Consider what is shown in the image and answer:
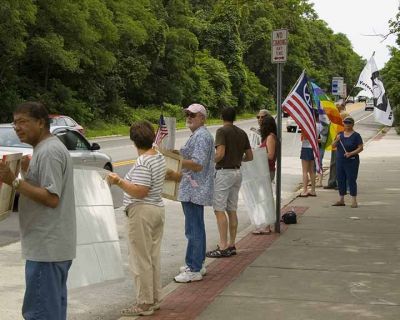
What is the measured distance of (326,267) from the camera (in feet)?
25.2

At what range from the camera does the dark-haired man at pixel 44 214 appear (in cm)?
393

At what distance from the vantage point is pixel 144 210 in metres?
5.59

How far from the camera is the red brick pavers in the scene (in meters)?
5.93

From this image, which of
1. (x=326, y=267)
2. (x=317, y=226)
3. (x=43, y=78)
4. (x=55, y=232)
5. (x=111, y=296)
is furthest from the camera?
(x=43, y=78)

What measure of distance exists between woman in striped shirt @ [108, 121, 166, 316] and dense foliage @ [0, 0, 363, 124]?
8.14 metres

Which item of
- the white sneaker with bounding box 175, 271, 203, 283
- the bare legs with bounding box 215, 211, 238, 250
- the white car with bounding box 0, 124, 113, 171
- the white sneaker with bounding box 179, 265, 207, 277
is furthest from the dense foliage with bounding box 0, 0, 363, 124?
the white sneaker with bounding box 175, 271, 203, 283

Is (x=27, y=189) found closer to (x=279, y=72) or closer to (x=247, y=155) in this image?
(x=247, y=155)

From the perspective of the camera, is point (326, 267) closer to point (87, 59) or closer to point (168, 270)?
point (168, 270)

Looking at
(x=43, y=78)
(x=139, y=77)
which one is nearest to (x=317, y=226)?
(x=43, y=78)

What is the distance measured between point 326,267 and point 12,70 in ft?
104

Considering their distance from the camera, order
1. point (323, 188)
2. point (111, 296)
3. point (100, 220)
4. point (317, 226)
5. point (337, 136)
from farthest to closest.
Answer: point (323, 188) → point (337, 136) → point (317, 226) → point (111, 296) → point (100, 220)

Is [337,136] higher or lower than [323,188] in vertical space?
higher

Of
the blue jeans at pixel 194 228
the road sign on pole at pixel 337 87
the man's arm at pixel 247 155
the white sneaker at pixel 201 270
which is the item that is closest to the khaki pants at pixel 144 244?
the blue jeans at pixel 194 228

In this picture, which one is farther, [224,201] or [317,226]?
[317,226]
